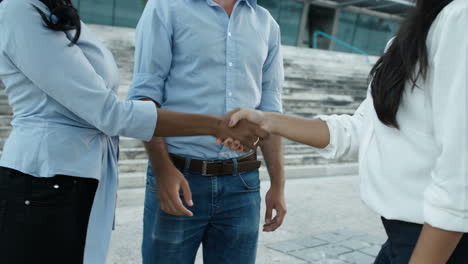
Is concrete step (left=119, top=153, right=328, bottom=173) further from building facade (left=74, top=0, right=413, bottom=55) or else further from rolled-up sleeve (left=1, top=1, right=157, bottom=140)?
building facade (left=74, top=0, right=413, bottom=55)

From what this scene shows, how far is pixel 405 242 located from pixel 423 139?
269 millimetres

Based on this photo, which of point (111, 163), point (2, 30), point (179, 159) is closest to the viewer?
point (2, 30)

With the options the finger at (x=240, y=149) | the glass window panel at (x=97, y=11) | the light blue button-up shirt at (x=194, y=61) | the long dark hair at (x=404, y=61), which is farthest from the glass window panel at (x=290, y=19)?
the long dark hair at (x=404, y=61)

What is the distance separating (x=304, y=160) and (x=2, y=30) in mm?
6813

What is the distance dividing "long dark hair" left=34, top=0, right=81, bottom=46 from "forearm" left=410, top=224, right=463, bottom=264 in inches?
49.5

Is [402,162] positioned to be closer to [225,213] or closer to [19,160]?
[225,213]

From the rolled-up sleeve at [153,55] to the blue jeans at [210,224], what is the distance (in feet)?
1.20

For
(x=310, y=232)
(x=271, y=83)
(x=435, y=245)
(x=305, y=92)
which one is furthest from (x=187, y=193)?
(x=305, y=92)

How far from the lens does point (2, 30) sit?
1.54m

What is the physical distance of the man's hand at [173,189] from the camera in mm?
1843

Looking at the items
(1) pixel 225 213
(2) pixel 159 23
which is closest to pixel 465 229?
(1) pixel 225 213

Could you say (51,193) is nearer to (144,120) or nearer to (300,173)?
(144,120)

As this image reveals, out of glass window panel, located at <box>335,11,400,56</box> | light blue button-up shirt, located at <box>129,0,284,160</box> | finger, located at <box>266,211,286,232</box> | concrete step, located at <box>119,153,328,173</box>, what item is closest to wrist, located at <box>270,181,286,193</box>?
finger, located at <box>266,211,286,232</box>

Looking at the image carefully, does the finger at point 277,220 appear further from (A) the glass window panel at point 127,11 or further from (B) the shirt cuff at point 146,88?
(A) the glass window panel at point 127,11
